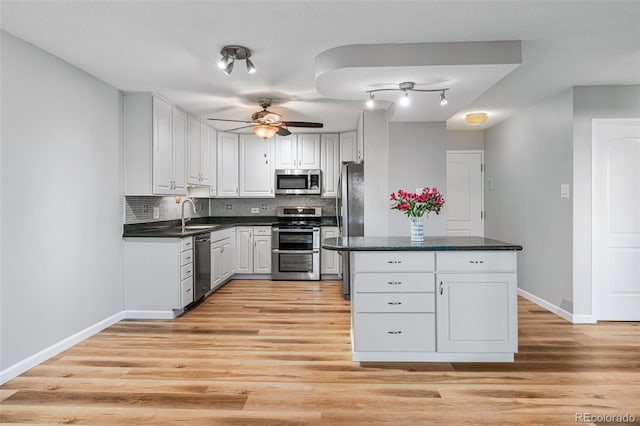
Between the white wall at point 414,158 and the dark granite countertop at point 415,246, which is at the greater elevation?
the white wall at point 414,158

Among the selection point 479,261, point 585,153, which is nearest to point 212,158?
point 479,261

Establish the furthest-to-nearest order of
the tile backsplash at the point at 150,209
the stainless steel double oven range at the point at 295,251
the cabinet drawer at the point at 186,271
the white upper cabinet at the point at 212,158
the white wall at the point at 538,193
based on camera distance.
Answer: the stainless steel double oven range at the point at 295,251, the white upper cabinet at the point at 212,158, the tile backsplash at the point at 150,209, the cabinet drawer at the point at 186,271, the white wall at the point at 538,193

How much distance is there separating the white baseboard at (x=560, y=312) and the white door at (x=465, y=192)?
4.74 feet

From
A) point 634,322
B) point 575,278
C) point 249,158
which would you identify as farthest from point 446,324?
point 249,158

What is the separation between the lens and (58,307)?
10.3 feet

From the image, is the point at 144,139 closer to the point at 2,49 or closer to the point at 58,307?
the point at 2,49

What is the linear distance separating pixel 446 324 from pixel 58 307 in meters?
3.05

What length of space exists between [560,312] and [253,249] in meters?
4.15

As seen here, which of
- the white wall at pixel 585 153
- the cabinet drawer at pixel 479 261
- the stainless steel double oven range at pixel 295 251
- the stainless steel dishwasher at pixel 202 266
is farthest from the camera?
the stainless steel double oven range at pixel 295 251

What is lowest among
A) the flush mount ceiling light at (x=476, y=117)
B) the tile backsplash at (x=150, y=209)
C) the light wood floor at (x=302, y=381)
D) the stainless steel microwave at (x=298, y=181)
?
the light wood floor at (x=302, y=381)

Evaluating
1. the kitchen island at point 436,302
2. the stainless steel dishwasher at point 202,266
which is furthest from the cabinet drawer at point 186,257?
the kitchen island at point 436,302

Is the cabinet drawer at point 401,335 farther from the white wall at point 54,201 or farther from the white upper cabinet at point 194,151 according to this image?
the white upper cabinet at point 194,151

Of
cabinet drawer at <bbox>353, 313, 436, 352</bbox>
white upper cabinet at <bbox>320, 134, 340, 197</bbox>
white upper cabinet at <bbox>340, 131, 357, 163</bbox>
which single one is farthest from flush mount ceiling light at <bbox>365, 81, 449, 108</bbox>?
white upper cabinet at <bbox>320, 134, 340, 197</bbox>

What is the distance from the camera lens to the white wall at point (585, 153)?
3857 millimetres
